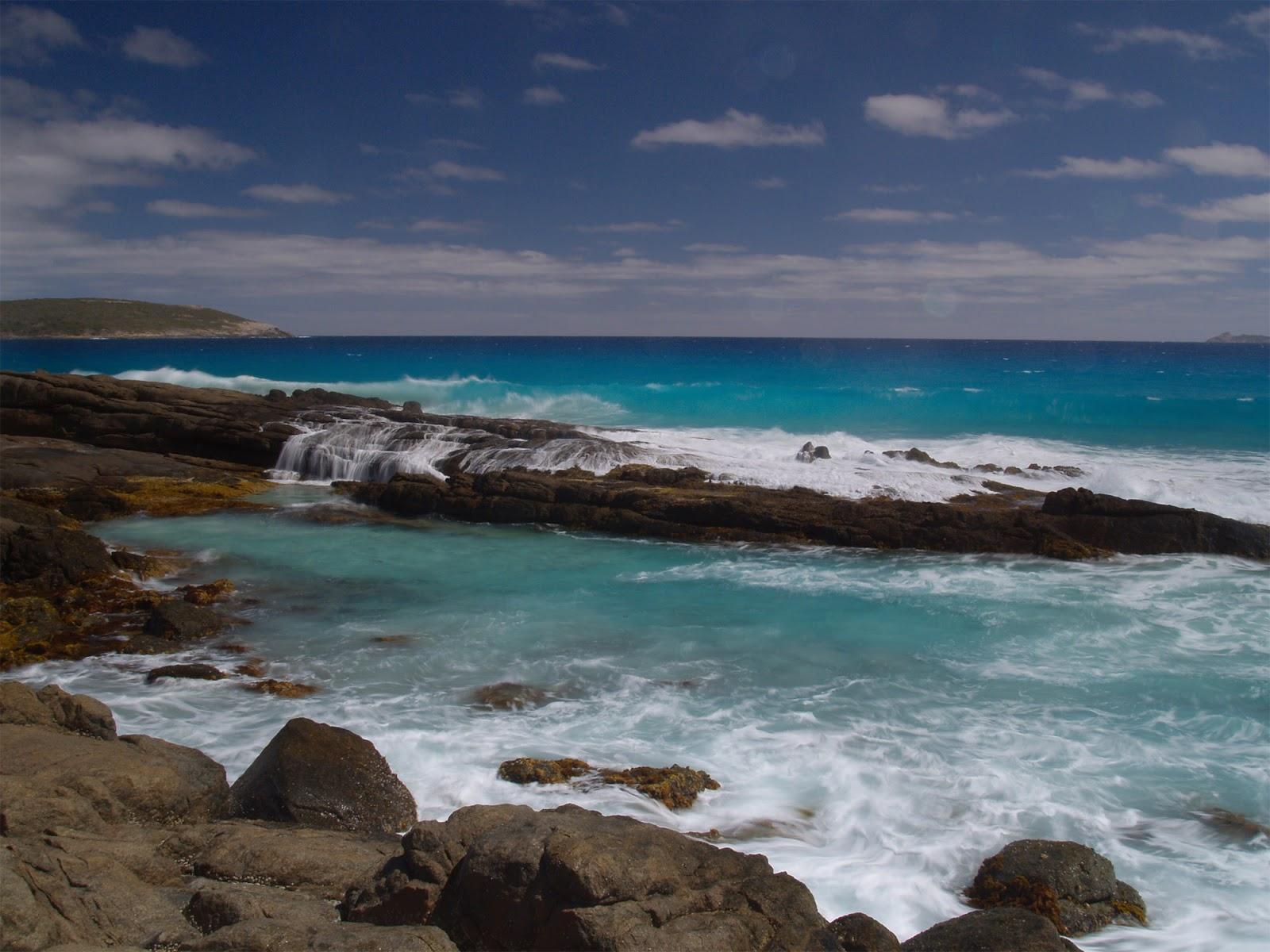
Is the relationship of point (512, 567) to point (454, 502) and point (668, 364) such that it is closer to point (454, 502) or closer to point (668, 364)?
point (454, 502)

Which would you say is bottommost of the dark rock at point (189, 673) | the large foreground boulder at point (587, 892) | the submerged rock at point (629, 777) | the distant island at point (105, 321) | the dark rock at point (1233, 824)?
the dark rock at point (189, 673)

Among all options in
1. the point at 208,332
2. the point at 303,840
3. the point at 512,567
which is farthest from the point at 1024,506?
the point at 208,332

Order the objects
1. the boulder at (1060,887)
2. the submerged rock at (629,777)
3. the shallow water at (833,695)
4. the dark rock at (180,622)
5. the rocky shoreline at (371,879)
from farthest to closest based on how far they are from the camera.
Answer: the dark rock at (180,622)
the submerged rock at (629,777)
the shallow water at (833,695)
the boulder at (1060,887)
the rocky shoreline at (371,879)

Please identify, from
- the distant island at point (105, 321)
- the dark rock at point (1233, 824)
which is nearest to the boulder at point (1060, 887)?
the dark rock at point (1233, 824)

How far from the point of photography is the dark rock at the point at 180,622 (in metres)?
12.1

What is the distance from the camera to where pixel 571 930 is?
460cm

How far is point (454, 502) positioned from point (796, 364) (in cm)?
Result: 8155

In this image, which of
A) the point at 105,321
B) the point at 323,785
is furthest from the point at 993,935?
the point at 105,321

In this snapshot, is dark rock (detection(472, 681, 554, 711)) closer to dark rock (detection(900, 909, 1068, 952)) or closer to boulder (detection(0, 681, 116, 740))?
boulder (detection(0, 681, 116, 740))

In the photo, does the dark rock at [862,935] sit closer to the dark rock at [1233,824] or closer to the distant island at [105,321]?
the dark rock at [1233,824]

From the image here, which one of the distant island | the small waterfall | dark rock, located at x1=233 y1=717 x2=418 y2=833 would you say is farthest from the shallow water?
the distant island

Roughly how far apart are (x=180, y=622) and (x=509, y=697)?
518 cm

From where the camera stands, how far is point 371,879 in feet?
18.0

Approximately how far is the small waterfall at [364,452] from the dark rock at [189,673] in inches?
528
